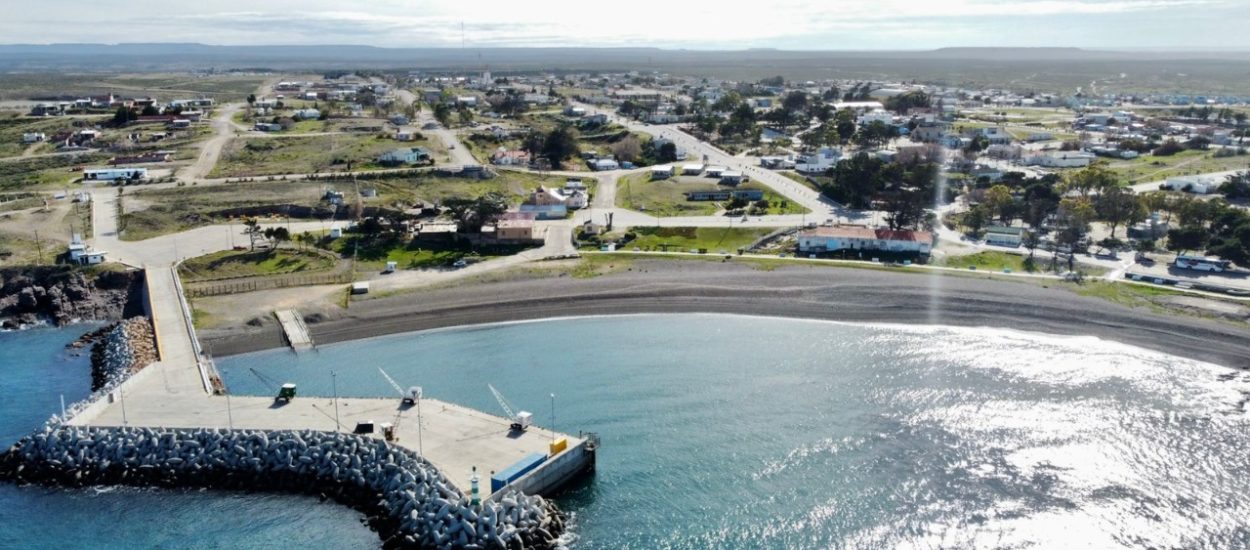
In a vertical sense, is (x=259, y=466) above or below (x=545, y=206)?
below

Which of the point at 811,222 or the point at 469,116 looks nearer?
the point at 811,222

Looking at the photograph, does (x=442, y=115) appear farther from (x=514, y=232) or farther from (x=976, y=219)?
(x=976, y=219)

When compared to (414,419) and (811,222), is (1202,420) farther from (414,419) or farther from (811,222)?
(811,222)

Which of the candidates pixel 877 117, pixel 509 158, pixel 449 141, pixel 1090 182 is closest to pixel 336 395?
pixel 509 158

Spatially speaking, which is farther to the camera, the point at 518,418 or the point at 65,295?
the point at 65,295

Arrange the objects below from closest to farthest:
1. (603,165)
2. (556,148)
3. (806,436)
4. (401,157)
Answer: (806,436)
(401,157)
(603,165)
(556,148)

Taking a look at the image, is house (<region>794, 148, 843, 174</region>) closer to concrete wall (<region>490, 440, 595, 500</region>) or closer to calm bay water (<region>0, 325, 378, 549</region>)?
concrete wall (<region>490, 440, 595, 500</region>)

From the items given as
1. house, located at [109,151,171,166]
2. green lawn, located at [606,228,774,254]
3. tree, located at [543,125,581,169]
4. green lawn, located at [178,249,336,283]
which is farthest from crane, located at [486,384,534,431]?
house, located at [109,151,171,166]

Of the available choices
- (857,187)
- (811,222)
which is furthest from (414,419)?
(857,187)
